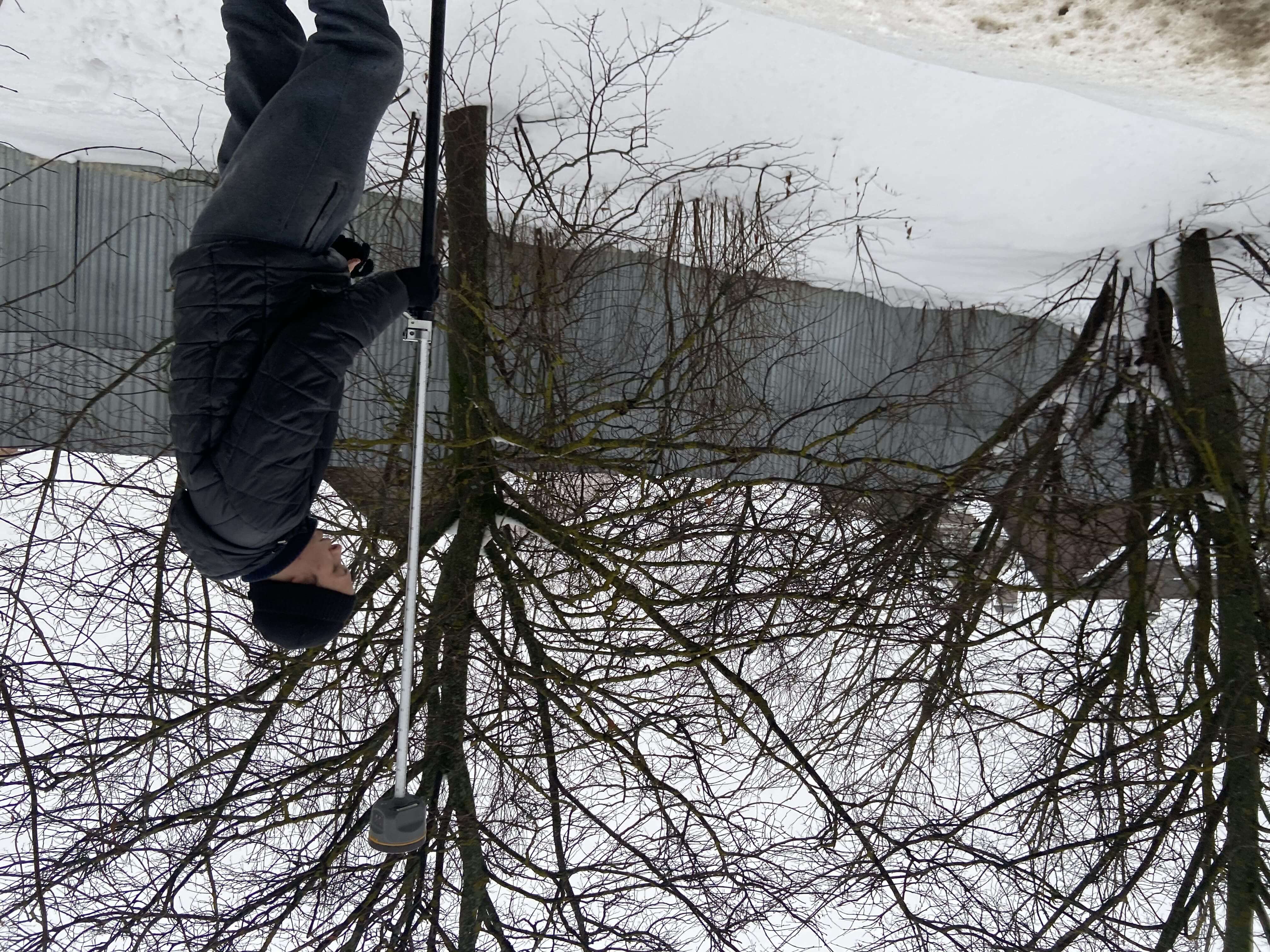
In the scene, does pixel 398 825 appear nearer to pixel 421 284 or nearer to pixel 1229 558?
pixel 421 284

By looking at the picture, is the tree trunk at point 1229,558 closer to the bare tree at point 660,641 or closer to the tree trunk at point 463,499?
the bare tree at point 660,641

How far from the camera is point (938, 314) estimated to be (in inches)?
380

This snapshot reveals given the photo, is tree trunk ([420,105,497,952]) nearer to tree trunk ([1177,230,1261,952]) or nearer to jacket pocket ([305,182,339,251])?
jacket pocket ([305,182,339,251])

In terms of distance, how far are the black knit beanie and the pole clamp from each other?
0.99 metres

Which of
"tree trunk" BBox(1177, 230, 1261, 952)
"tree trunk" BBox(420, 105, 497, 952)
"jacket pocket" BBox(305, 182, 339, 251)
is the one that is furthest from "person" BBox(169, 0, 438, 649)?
"tree trunk" BBox(1177, 230, 1261, 952)

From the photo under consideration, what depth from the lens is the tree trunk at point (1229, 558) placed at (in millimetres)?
5535

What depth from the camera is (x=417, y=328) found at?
298 cm

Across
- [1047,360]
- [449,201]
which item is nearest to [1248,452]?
[1047,360]

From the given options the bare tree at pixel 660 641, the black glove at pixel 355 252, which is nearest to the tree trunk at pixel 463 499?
the bare tree at pixel 660 641

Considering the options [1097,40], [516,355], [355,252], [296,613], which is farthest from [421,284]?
[1097,40]

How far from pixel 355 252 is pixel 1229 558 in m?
6.80

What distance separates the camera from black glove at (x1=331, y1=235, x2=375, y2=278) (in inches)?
122

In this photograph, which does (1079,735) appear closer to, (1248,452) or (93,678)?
(1248,452)

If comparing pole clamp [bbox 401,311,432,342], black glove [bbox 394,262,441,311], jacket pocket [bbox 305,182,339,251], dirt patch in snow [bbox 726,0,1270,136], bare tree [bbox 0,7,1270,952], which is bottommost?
bare tree [bbox 0,7,1270,952]
